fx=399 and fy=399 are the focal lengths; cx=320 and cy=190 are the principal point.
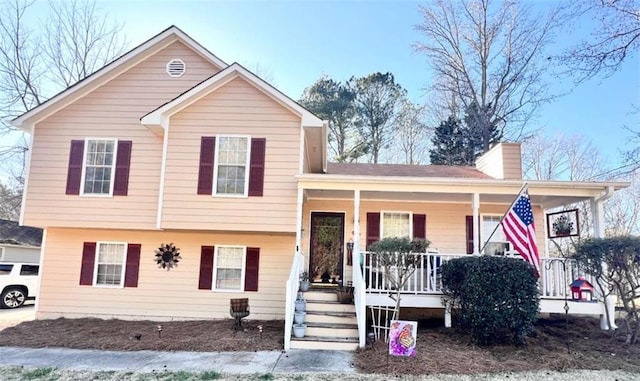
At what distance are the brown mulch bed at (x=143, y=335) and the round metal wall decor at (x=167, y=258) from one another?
142cm

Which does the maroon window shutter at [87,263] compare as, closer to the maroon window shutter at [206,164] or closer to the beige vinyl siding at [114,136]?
the beige vinyl siding at [114,136]

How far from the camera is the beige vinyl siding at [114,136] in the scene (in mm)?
9766

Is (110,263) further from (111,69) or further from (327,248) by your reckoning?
(327,248)

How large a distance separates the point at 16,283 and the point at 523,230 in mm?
15795

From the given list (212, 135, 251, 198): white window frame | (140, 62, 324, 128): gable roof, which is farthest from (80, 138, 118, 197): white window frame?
(212, 135, 251, 198): white window frame

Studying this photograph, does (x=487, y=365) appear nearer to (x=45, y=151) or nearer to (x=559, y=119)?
(x=45, y=151)

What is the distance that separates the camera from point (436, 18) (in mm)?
21750

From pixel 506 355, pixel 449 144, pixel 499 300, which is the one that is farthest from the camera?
pixel 449 144

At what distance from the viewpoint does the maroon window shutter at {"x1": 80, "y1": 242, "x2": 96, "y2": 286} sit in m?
10.3

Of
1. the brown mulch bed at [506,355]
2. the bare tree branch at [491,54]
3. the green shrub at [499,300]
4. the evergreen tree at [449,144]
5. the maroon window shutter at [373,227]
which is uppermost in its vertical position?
the bare tree branch at [491,54]

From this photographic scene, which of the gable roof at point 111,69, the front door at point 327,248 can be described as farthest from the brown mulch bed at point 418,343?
the gable roof at point 111,69

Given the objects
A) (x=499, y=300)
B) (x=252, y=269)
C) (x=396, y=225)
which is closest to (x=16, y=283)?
(x=252, y=269)

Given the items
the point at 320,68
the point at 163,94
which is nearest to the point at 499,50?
the point at 320,68

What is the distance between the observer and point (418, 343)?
736cm
